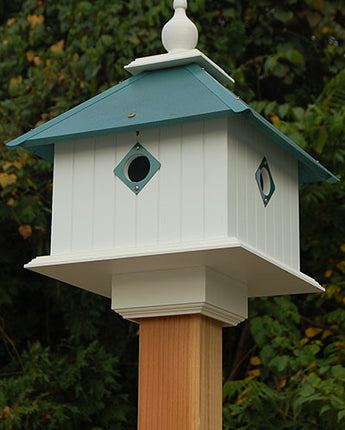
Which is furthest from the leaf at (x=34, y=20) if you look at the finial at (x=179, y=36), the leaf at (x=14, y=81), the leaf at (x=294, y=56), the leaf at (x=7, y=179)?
the finial at (x=179, y=36)

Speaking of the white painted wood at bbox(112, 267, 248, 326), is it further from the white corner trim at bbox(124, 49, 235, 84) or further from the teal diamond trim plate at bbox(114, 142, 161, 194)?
the white corner trim at bbox(124, 49, 235, 84)

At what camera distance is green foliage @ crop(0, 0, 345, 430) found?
16.0 ft

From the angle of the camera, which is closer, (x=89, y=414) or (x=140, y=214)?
(x=140, y=214)

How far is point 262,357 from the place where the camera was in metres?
4.89

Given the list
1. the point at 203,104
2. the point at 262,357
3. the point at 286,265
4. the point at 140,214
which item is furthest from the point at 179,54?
the point at 262,357

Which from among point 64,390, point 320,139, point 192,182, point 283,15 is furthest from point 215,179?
point 283,15

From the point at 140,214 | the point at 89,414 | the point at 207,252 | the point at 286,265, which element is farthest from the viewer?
the point at 89,414

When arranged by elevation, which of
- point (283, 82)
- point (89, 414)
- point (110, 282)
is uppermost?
point (283, 82)

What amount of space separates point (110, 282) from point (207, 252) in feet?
1.78

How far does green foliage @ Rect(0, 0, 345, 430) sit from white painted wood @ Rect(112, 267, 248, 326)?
157 cm

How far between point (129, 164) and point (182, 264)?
41 cm

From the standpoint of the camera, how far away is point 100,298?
567 centimetres

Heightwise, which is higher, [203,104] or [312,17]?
[312,17]

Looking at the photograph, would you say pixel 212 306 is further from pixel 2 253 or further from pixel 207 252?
pixel 2 253
